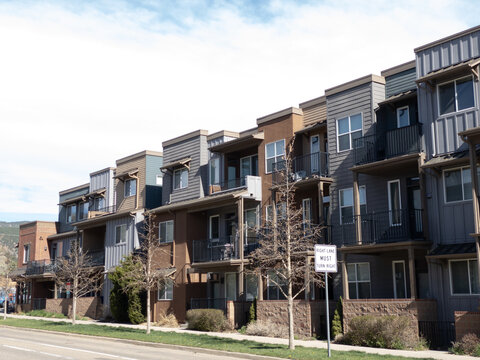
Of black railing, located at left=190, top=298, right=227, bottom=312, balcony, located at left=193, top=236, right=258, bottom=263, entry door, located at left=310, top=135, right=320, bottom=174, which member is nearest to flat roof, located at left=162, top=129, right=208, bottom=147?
balcony, located at left=193, top=236, right=258, bottom=263

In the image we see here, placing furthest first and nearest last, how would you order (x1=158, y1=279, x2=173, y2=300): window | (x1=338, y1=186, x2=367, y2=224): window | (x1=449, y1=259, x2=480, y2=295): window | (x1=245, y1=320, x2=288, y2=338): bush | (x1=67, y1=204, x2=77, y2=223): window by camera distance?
(x1=67, y1=204, x2=77, y2=223): window
(x1=158, y1=279, x2=173, y2=300): window
(x1=338, y1=186, x2=367, y2=224): window
(x1=245, y1=320, x2=288, y2=338): bush
(x1=449, y1=259, x2=480, y2=295): window

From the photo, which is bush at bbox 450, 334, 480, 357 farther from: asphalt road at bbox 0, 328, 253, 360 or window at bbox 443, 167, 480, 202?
asphalt road at bbox 0, 328, 253, 360

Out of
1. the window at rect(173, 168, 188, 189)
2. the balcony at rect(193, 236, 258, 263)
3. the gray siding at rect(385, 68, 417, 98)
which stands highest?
the gray siding at rect(385, 68, 417, 98)

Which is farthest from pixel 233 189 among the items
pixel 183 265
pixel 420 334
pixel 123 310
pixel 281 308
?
pixel 420 334

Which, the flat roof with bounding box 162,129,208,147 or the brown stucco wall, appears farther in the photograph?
the flat roof with bounding box 162,129,208,147

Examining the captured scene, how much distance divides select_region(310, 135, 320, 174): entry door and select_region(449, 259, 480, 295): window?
8.85 meters

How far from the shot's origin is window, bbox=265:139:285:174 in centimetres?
3225

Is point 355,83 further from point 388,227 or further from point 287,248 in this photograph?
point 287,248

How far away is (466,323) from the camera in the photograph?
20062 mm

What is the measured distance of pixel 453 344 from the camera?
65.7ft

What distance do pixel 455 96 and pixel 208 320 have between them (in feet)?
51.1

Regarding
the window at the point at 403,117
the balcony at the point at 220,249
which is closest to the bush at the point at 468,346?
the window at the point at 403,117

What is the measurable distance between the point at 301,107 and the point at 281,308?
427 inches

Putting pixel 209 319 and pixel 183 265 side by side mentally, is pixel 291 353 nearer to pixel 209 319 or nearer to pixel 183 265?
pixel 209 319
